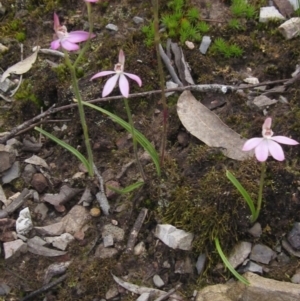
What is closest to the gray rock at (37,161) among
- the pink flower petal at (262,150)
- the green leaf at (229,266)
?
the green leaf at (229,266)

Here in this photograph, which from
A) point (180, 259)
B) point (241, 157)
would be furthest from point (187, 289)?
point (241, 157)

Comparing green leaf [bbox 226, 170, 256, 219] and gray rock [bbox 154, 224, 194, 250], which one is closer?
green leaf [bbox 226, 170, 256, 219]

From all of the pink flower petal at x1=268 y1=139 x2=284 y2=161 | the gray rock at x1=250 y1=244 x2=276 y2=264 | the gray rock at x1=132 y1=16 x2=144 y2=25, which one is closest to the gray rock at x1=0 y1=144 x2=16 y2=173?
the gray rock at x1=132 y1=16 x2=144 y2=25


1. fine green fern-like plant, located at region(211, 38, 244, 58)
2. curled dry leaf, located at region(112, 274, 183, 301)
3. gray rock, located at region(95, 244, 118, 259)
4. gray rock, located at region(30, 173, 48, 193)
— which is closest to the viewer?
curled dry leaf, located at region(112, 274, 183, 301)

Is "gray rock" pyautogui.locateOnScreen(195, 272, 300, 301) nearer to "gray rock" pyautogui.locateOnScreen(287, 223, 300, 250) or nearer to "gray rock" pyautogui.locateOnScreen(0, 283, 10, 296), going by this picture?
"gray rock" pyautogui.locateOnScreen(287, 223, 300, 250)

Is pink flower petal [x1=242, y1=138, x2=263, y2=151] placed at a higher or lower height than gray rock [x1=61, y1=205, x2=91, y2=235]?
higher

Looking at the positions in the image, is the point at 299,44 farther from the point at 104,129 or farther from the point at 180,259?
the point at 180,259
